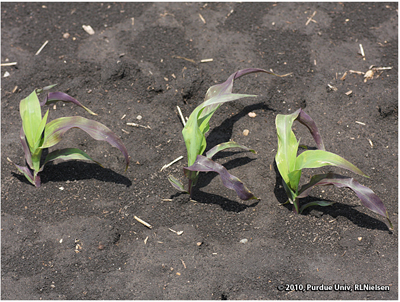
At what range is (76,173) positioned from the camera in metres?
2.24

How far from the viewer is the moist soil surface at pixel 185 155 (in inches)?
74.4

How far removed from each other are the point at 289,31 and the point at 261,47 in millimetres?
311

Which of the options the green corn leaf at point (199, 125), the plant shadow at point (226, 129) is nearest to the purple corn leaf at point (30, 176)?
the green corn leaf at point (199, 125)

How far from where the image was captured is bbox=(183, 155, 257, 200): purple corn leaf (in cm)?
185

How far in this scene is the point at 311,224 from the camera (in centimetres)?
203

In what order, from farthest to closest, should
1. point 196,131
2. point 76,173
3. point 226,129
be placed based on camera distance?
1. point 226,129
2. point 76,173
3. point 196,131

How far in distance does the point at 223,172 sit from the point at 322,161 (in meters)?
0.49

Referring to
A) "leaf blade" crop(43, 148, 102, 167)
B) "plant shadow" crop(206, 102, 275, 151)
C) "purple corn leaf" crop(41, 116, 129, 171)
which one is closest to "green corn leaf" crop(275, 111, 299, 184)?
"plant shadow" crop(206, 102, 275, 151)

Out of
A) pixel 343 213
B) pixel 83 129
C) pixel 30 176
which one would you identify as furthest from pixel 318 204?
pixel 30 176

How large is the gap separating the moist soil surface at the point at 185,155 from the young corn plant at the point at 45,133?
133 mm

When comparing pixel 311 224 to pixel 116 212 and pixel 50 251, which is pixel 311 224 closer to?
pixel 116 212

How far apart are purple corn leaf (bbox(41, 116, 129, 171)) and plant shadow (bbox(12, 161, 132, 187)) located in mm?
248

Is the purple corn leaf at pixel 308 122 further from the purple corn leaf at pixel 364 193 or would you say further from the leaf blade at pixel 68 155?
the leaf blade at pixel 68 155

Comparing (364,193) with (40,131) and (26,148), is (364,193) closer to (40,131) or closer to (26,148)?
(40,131)
